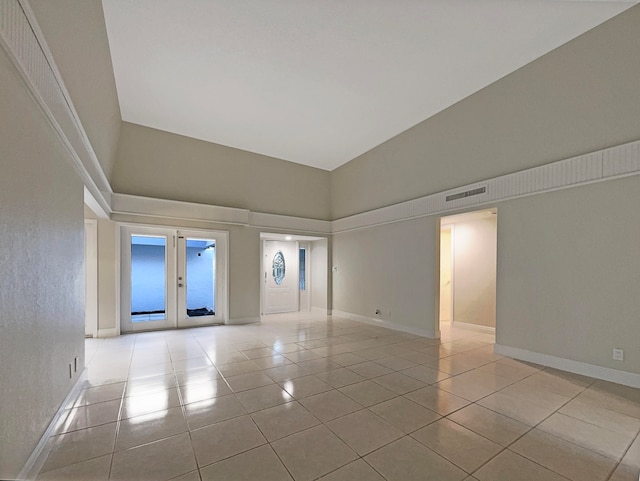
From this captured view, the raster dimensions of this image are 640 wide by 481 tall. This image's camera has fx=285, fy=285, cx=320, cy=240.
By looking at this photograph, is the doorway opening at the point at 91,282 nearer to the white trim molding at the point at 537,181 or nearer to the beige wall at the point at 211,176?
the beige wall at the point at 211,176

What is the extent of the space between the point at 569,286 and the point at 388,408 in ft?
9.95

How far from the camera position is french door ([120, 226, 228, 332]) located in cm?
597

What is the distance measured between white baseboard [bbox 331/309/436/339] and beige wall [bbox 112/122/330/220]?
9.40ft

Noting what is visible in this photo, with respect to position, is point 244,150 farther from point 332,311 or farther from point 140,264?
point 332,311

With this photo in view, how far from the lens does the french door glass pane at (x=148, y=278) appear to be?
604 cm

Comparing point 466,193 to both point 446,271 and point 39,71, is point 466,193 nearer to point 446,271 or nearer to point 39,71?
point 446,271

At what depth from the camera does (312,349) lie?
4746 millimetres

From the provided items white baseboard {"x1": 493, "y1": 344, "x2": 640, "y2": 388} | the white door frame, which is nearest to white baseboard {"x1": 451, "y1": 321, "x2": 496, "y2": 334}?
white baseboard {"x1": 493, "y1": 344, "x2": 640, "y2": 388}

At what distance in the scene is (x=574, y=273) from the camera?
3756 mm

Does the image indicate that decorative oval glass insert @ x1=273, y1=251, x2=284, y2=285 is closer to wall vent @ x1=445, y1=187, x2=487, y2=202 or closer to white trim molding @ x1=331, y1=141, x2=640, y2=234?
white trim molding @ x1=331, y1=141, x2=640, y2=234

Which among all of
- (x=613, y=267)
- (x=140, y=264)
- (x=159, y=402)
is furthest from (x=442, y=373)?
(x=140, y=264)

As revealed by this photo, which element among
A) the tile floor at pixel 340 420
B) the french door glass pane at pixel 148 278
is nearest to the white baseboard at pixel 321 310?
the tile floor at pixel 340 420

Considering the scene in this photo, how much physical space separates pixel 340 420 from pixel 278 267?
20.8ft

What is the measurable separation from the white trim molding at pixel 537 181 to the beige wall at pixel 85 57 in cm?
537
